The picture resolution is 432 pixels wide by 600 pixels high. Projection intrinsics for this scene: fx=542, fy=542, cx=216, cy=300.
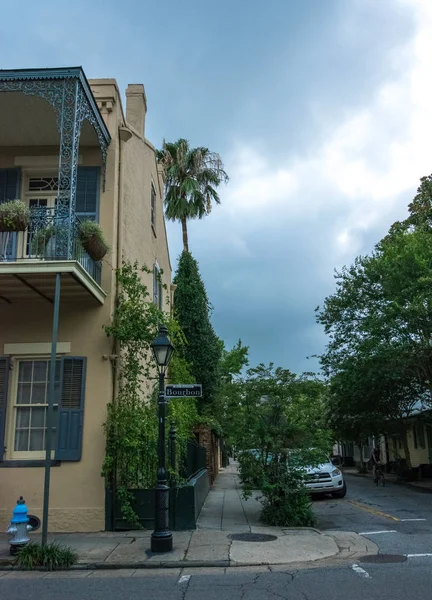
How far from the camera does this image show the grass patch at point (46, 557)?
7.57 metres

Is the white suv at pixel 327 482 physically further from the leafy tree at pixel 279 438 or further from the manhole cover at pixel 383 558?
the manhole cover at pixel 383 558

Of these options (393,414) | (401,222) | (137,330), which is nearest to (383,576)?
(137,330)

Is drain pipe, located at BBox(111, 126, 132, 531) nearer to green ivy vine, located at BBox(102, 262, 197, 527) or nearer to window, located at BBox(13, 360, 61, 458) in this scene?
green ivy vine, located at BBox(102, 262, 197, 527)

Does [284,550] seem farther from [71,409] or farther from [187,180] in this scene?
[187,180]

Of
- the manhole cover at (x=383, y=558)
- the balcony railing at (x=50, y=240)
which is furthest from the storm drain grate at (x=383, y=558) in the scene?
the balcony railing at (x=50, y=240)

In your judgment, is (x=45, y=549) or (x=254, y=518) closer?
(x=45, y=549)

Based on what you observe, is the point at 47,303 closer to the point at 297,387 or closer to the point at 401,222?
the point at 297,387

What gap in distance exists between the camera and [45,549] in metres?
7.74

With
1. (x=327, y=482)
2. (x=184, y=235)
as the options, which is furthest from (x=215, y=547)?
(x=184, y=235)

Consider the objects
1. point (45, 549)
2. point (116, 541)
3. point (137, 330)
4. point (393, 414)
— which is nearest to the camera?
point (45, 549)

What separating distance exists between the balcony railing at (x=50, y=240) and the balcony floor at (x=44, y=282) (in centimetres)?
25

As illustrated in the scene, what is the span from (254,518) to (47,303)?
6.25 m

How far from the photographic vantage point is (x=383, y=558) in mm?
7934

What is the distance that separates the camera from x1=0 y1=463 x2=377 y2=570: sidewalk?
7730 millimetres
